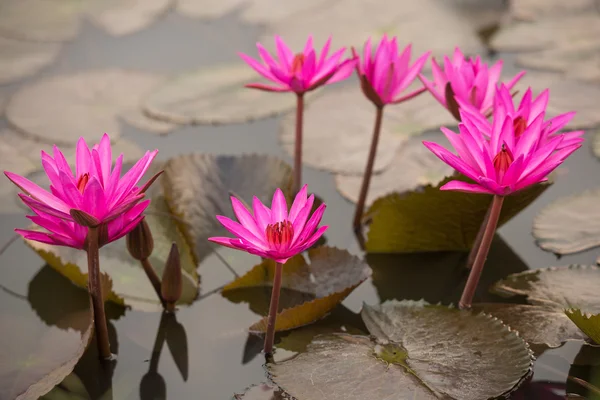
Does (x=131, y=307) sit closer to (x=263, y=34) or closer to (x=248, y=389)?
(x=248, y=389)

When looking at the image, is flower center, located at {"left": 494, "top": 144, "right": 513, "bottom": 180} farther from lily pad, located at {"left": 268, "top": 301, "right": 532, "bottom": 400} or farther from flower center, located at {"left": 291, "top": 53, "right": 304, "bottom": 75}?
flower center, located at {"left": 291, "top": 53, "right": 304, "bottom": 75}

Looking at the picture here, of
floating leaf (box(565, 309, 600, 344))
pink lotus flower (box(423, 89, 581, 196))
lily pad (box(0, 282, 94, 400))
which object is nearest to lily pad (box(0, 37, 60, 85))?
lily pad (box(0, 282, 94, 400))

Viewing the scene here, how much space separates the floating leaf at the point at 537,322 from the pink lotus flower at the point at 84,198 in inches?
26.7

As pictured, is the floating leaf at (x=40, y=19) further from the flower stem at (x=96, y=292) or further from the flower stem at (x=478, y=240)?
the flower stem at (x=478, y=240)

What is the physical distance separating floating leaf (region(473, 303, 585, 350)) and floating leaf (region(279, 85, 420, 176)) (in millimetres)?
575

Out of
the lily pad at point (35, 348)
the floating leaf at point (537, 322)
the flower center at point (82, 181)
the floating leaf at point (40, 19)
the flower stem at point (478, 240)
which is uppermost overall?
the floating leaf at point (40, 19)

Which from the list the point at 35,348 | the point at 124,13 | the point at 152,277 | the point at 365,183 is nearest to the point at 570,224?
the point at 365,183

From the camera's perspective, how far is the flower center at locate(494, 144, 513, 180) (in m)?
1.12

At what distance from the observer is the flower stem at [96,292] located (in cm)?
114

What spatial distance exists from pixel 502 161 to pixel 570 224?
1.78 ft

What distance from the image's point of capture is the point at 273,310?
1.21m

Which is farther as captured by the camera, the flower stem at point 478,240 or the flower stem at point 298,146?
the flower stem at point 298,146

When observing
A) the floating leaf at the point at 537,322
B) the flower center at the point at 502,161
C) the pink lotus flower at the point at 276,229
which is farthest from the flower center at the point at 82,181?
the floating leaf at the point at 537,322

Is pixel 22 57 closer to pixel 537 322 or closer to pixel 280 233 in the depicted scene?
pixel 280 233
